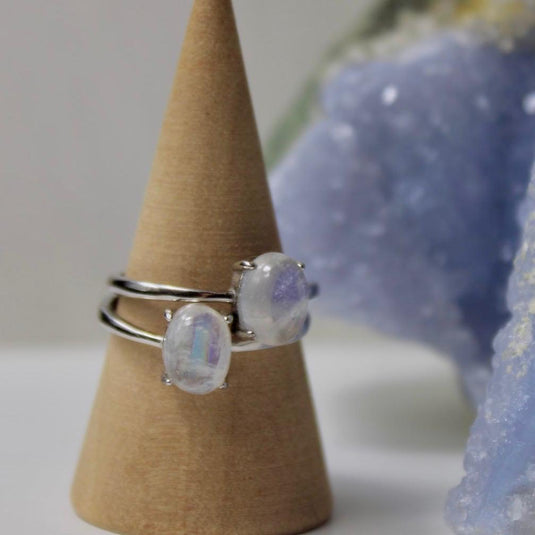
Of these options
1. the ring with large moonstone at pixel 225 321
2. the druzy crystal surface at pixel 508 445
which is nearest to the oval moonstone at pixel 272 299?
the ring with large moonstone at pixel 225 321

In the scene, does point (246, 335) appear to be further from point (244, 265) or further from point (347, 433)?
point (347, 433)

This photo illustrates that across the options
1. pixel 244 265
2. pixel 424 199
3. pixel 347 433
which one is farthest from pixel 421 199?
pixel 244 265

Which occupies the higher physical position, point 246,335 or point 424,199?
point 424,199

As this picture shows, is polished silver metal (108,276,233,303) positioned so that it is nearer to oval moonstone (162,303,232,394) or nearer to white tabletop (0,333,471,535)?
oval moonstone (162,303,232,394)

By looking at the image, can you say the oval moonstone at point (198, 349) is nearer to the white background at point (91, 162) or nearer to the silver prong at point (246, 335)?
the silver prong at point (246, 335)

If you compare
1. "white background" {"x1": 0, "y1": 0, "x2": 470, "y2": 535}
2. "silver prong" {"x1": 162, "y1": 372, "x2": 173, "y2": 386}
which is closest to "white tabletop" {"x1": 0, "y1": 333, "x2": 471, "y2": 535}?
"white background" {"x1": 0, "y1": 0, "x2": 470, "y2": 535}

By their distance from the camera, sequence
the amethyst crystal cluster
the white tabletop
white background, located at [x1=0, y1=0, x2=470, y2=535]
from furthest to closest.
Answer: white background, located at [x1=0, y1=0, x2=470, y2=535] < the amethyst crystal cluster < the white tabletop
